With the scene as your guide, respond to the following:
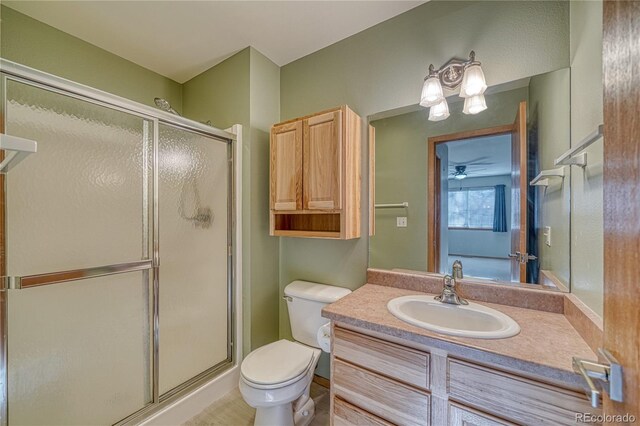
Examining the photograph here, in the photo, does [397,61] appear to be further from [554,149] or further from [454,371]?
[454,371]

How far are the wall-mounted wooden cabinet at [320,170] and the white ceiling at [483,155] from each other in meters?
0.56

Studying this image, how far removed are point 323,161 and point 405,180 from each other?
0.53m

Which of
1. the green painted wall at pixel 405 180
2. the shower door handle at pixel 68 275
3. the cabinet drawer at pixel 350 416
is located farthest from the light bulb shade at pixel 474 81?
the shower door handle at pixel 68 275

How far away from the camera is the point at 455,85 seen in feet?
4.46

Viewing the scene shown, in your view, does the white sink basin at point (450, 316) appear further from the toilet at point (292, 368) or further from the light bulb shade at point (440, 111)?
the light bulb shade at point (440, 111)

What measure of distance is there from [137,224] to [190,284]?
1.68ft

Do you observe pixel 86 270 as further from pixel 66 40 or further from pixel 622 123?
pixel 622 123

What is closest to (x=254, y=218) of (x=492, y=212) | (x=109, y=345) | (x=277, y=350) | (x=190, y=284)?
(x=190, y=284)

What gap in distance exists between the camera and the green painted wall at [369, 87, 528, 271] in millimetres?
1495

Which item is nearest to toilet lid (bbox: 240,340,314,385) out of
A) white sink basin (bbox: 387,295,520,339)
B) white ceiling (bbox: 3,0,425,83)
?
white sink basin (bbox: 387,295,520,339)

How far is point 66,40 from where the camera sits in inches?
67.2

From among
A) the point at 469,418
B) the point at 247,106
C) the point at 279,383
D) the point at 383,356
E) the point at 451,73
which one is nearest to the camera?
the point at 469,418

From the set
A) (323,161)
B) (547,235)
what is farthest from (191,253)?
(547,235)

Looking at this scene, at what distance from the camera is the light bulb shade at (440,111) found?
4.54 ft
